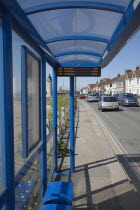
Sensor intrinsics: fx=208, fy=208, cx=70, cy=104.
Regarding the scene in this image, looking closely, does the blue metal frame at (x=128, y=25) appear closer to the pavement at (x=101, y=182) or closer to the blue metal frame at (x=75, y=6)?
the blue metal frame at (x=75, y=6)

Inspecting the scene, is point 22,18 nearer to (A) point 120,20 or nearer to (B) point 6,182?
(A) point 120,20

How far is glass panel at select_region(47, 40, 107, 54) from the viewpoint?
3.66 metres

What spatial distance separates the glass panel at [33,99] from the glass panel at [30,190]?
0.38m

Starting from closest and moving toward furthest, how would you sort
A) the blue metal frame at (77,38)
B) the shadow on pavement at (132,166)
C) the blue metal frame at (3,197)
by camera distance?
the blue metal frame at (3,197), the blue metal frame at (77,38), the shadow on pavement at (132,166)

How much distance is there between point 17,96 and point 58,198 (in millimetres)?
1265

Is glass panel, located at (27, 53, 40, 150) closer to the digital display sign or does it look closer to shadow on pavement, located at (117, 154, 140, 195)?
the digital display sign

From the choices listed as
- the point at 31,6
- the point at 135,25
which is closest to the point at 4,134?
the point at 31,6

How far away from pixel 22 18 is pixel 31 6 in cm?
18

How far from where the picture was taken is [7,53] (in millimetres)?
1716

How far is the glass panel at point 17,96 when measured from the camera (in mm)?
2072

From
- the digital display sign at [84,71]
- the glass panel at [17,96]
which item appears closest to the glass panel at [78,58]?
the digital display sign at [84,71]

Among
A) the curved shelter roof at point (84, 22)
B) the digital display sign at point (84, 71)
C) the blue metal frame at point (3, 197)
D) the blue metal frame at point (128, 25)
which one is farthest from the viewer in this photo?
the digital display sign at point (84, 71)

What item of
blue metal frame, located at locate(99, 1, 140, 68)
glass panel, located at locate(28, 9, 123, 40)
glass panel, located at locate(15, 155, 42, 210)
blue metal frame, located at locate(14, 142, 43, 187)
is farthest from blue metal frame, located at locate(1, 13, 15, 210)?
blue metal frame, located at locate(99, 1, 140, 68)

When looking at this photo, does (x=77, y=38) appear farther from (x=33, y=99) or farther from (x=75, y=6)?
(x=33, y=99)
